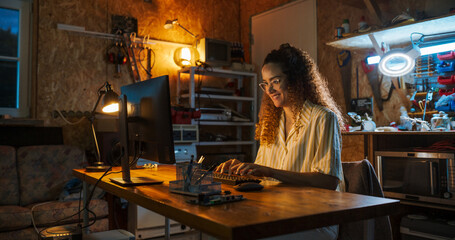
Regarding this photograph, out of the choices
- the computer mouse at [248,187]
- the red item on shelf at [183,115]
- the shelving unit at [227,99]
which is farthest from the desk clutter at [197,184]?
the shelving unit at [227,99]

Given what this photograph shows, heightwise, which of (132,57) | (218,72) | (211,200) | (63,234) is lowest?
(63,234)

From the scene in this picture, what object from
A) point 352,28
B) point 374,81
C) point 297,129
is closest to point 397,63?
point 374,81

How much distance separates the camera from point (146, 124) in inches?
59.6

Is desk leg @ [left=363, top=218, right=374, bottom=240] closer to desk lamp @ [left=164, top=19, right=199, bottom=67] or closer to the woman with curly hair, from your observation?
the woman with curly hair

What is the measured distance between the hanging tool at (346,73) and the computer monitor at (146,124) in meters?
2.66

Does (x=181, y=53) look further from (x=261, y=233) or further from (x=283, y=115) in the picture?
(x=261, y=233)

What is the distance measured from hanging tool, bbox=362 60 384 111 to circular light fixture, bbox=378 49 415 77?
518 mm

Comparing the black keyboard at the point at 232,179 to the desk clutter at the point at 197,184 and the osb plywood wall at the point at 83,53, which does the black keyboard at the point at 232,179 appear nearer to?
the desk clutter at the point at 197,184

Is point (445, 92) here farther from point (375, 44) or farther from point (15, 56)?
point (15, 56)

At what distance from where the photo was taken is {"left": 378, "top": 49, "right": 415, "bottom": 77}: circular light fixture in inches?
116

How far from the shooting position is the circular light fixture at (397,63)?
2.94 metres

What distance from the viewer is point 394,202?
108 centimetres

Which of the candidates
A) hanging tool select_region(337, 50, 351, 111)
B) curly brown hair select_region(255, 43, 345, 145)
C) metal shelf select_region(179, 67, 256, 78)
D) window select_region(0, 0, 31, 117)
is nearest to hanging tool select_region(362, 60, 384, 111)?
hanging tool select_region(337, 50, 351, 111)

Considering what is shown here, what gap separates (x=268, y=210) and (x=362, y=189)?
0.78 metres
